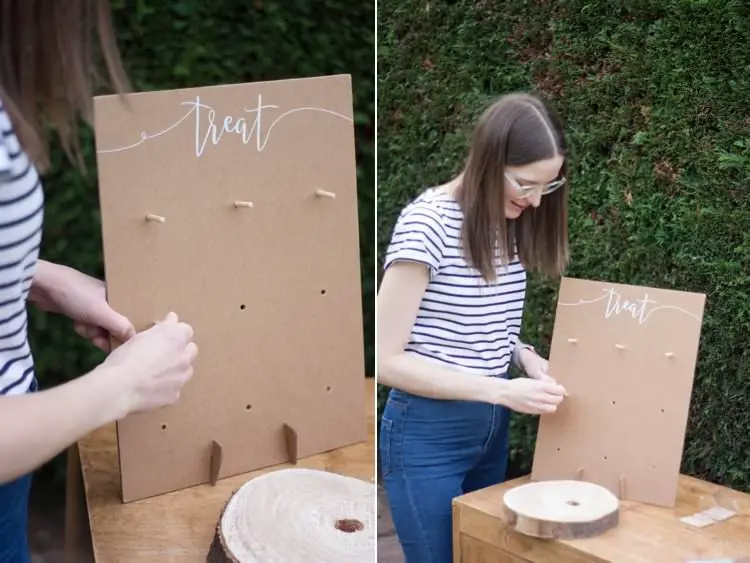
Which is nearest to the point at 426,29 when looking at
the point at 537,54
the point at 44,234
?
the point at 537,54

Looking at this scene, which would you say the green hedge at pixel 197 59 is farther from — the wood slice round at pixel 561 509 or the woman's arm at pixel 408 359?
the wood slice round at pixel 561 509

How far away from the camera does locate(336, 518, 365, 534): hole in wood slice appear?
2.68 feet

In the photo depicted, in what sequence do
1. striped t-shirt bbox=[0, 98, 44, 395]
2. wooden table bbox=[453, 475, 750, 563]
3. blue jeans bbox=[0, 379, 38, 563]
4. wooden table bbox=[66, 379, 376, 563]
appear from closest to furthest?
striped t-shirt bbox=[0, 98, 44, 395] < blue jeans bbox=[0, 379, 38, 563] < wooden table bbox=[66, 379, 376, 563] < wooden table bbox=[453, 475, 750, 563]

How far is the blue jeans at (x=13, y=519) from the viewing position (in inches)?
26.9

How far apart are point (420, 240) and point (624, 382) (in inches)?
11.3

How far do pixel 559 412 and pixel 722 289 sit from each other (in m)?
0.24

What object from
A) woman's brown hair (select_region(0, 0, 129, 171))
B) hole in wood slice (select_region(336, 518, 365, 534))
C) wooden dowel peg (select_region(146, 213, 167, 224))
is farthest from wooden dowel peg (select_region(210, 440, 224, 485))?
woman's brown hair (select_region(0, 0, 129, 171))

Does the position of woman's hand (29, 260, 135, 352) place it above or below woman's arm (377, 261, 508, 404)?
above

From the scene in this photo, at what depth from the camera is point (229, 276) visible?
778 millimetres

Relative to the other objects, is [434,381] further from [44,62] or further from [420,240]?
[44,62]

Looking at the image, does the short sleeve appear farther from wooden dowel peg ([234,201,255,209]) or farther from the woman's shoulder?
wooden dowel peg ([234,201,255,209])

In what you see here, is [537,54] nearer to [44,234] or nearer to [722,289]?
[722,289]

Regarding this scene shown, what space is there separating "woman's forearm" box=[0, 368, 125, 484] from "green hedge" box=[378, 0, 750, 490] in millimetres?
464

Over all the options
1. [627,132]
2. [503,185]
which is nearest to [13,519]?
[503,185]
